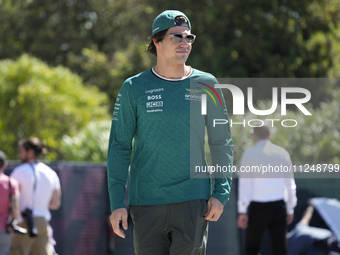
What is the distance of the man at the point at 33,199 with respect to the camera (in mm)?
6238

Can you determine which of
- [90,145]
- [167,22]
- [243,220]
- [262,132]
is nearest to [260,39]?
[90,145]

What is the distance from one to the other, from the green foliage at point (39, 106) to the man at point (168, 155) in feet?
42.1

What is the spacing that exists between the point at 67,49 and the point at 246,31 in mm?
16432

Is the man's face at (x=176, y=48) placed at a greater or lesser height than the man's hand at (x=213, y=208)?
greater

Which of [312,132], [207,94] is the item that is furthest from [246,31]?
[207,94]

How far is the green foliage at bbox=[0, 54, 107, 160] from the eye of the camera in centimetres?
1551

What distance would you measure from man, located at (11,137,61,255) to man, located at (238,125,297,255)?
2538 mm

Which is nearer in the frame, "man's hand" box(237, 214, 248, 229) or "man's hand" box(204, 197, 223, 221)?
"man's hand" box(204, 197, 223, 221)

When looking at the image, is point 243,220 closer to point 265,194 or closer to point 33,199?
point 265,194

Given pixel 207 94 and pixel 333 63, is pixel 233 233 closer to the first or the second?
pixel 207 94

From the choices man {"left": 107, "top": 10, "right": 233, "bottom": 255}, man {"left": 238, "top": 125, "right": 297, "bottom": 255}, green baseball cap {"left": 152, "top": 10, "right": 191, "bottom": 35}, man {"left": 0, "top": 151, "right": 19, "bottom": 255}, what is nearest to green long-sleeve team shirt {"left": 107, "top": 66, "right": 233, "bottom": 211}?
man {"left": 107, "top": 10, "right": 233, "bottom": 255}

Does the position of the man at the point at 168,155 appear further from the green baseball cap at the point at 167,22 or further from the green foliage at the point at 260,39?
the green foliage at the point at 260,39

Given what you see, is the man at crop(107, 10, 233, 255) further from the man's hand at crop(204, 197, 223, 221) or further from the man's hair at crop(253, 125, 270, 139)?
the man's hair at crop(253, 125, 270, 139)

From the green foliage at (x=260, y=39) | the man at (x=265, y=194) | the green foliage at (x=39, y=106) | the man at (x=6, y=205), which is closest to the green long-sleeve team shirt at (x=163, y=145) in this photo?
the man at (x=265, y=194)
